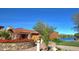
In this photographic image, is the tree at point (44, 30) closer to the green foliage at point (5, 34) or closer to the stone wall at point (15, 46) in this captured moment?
the stone wall at point (15, 46)

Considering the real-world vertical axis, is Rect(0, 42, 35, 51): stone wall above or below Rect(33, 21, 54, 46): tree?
below

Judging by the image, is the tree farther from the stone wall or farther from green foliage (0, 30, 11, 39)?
green foliage (0, 30, 11, 39)

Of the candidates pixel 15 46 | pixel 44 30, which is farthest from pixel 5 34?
pixel 44 30

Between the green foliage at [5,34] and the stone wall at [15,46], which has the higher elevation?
the green foliage at [5,34]

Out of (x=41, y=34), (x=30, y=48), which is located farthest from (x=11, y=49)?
(x=41, y=34)

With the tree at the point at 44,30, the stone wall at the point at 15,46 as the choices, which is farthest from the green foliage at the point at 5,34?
Answer: the tree at the point at 44,30

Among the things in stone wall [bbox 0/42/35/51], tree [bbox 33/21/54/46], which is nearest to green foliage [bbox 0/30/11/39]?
stone wall [bbox 0/42/35/51]

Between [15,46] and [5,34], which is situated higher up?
[5,34]

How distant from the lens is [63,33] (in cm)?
263

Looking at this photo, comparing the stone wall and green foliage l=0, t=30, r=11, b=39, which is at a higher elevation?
green foliage l=0, t=30, r=11, b=39

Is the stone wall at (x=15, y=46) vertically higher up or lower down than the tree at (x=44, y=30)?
lower down

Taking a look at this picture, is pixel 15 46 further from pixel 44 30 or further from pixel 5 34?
pixel 44 30
